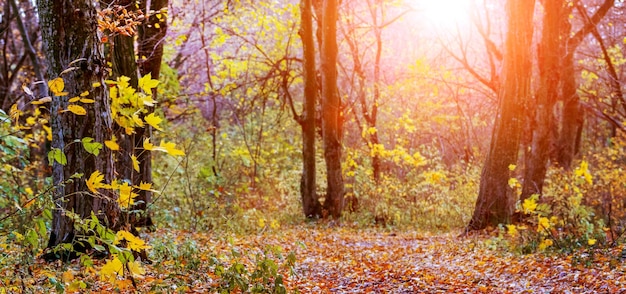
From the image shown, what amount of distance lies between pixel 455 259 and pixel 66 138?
536cm

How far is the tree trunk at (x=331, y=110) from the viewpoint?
45.3ft

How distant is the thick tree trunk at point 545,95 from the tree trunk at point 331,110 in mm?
4276

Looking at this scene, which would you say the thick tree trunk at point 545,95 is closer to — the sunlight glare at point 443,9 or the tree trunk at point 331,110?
the sunlight glare at point 443,9

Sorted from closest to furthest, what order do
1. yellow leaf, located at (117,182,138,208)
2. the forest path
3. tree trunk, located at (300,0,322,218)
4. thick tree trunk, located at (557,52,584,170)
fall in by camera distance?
yellow leaf, located at (117,182,138,208)
the forest path
tree trunk, located at (300,0,322,218)
thick tree trunk, located at (557,52,584,170)

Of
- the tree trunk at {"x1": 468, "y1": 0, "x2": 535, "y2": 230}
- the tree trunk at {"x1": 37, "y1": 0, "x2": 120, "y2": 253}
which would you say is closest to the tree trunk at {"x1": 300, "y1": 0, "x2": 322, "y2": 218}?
the tree trunk at {"x1": 468, "y1": 0, "x2": 535, "y2": 230}

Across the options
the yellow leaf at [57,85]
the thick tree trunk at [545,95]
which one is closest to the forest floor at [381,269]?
the yellow leaf at [57,85]

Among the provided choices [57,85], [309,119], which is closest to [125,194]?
[57,85]

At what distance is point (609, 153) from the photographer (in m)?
21.6

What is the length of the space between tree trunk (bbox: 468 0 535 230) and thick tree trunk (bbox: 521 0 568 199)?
39.7 inches

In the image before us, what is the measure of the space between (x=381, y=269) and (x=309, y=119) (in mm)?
7082

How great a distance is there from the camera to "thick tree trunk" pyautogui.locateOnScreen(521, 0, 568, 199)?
1234 centimetres

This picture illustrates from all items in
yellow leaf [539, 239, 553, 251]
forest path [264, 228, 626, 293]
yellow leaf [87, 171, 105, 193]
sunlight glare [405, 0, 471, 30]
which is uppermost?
sunlight glare [405, 0, 471, 30]

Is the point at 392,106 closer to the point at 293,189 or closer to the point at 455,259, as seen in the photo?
the point at 293,189

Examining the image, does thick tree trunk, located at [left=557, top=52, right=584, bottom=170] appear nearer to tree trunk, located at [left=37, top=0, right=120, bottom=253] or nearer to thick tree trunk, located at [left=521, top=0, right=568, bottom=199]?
thick tree trunk, located at [left=521, top=0, right=568, bottom=199]
